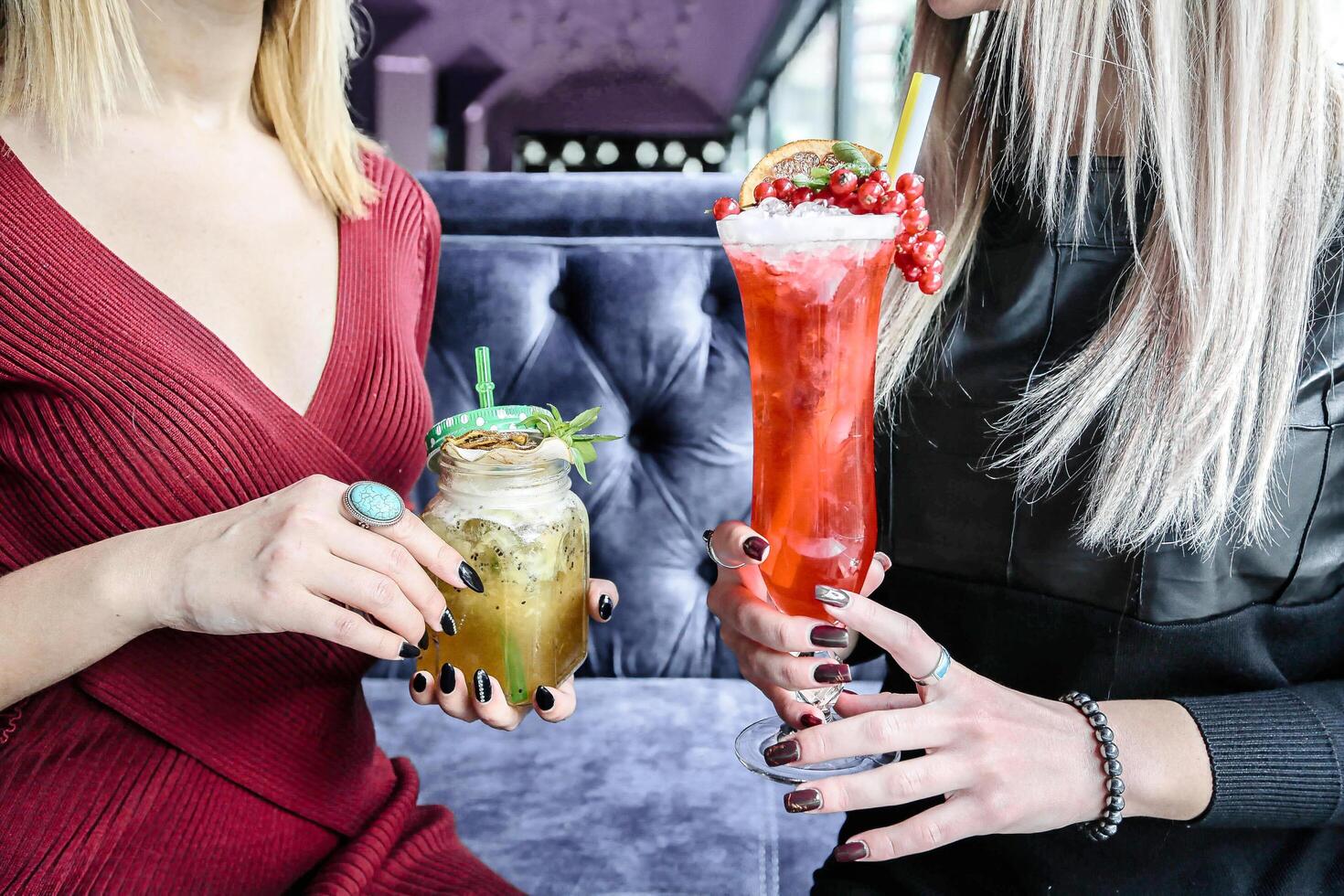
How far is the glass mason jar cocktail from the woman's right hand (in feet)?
0.34

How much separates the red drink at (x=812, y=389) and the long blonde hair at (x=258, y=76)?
665 millimetres

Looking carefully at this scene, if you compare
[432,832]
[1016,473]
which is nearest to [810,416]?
[1016,473]

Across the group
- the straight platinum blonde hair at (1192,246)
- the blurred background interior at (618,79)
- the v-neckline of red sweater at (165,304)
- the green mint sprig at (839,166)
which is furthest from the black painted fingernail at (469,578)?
the blurred background interior at (618,79)

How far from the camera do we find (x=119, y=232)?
1068mm

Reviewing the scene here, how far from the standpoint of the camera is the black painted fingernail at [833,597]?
0.81 metres

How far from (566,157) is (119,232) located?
1361 millimetres

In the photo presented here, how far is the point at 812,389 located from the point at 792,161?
0.24 metres

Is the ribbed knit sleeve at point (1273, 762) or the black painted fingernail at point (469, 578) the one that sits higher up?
the black painted fingernail at point (469, 578)

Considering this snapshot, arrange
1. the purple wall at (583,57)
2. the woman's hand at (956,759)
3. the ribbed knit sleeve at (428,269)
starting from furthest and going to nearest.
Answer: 1. the purple wall at (583,57)
2. the ribbed knit sleeve at (428,269)
3. the woman's hand at (956,759)

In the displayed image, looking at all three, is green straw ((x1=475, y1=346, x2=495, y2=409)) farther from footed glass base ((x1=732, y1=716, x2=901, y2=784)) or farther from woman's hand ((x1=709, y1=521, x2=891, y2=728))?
footed glass base ((x1=732, y1=716, x2=901, y2=784))

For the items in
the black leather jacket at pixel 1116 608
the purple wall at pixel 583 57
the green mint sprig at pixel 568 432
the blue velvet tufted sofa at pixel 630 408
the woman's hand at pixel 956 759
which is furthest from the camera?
the purple wall at pixel 583 57

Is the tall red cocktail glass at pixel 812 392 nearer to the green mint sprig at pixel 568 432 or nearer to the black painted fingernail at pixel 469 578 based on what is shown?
the green mint sprig at pixel 568 432

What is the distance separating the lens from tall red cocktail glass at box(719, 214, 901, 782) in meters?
0.89

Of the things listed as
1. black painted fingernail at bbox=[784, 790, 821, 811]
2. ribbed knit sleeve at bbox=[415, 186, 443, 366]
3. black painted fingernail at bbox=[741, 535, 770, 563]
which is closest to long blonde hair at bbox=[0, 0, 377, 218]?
ribbed knit sleeve at bbox=[415, 186, 443, 366]
